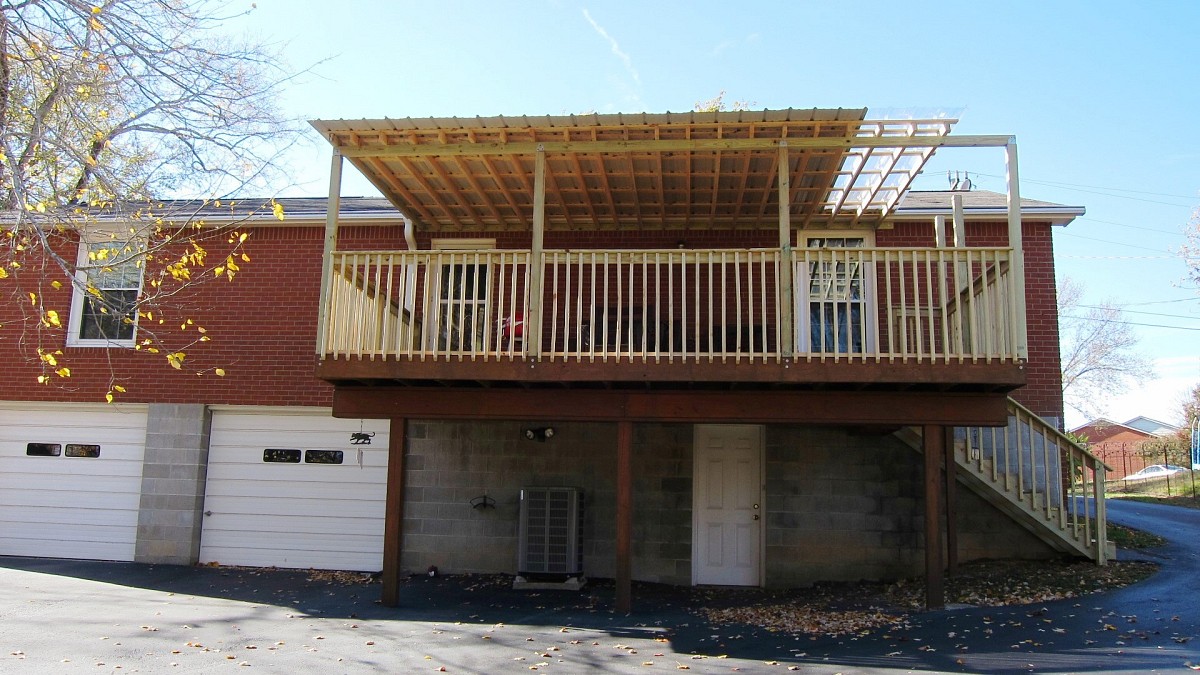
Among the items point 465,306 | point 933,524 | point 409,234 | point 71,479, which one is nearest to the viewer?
point 933,524

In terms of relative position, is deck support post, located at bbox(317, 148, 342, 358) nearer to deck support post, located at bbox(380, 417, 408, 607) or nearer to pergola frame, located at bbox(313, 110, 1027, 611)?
pergola frame, located at bbox(313, 110, 1027, 611)

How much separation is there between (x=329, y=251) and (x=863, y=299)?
5.06 metres

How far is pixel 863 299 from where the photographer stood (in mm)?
7695

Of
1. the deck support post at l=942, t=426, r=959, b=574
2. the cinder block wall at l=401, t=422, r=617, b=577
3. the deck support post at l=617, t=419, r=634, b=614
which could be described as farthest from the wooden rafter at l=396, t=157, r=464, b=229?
the deck support post at l=942, t=426, r=959, b=574

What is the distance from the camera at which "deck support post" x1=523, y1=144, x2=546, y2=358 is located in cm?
798

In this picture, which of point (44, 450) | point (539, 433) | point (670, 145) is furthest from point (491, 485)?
point (44, 450)

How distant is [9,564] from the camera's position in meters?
10.7

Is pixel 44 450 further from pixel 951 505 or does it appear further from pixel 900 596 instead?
pixel 951 505

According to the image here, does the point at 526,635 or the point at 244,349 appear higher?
the point at 244,349

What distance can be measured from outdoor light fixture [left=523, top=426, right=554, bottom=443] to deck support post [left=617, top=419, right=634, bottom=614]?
228 centimetres

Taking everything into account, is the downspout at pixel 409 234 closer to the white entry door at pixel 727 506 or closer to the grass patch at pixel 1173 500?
the white entry door at pixel 727 506

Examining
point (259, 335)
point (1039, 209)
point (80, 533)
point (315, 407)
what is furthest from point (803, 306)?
point (80, 533)

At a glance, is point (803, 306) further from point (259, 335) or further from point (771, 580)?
point (259, 335)

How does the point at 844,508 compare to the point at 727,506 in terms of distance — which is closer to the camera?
the point at 844,508
